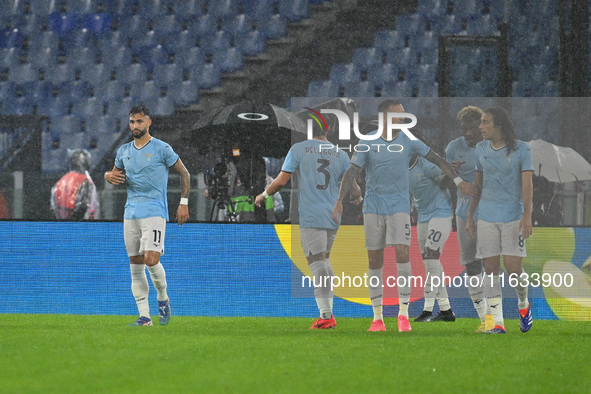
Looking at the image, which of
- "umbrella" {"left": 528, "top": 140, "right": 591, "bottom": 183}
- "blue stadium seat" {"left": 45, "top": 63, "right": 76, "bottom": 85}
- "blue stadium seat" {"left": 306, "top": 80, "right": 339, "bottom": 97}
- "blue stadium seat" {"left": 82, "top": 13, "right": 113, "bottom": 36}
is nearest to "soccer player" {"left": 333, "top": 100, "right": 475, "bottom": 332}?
"umbrella" {"left": 528, "top": 140, "right": 591, "bottom": 183}

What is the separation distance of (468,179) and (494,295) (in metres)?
1.20

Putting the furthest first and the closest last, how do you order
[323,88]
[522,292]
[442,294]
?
[323,88] → [442,294] → [522,292]

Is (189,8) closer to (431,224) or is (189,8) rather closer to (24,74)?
(24,74)

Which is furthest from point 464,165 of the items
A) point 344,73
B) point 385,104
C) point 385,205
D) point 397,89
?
point 344,73

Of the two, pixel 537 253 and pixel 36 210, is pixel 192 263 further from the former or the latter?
pixel 537 253

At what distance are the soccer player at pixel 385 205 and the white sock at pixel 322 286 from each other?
0.38 meters

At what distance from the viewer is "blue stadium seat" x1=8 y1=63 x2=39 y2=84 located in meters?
12.5

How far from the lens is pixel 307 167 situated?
23.1 feet

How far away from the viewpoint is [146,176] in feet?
22.0

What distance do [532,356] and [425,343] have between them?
86 centimetres

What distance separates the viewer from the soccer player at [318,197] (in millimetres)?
6863

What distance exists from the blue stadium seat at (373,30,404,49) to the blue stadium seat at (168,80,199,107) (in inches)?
112

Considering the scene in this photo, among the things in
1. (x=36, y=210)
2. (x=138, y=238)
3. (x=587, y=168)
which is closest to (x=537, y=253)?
(x=587, y=168)

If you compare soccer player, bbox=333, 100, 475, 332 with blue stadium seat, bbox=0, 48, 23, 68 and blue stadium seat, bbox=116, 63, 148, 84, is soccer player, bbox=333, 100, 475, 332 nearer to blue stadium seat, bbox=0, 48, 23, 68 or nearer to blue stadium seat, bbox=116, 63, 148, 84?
blue stadium seat, bbox=116, 63, 148, 84
